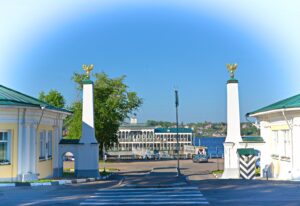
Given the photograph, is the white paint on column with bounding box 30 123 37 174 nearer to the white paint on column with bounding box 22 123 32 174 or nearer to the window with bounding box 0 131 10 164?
the white paint on column with bounding box 22 123 32 174

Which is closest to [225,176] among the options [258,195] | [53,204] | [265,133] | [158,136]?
[265,133]

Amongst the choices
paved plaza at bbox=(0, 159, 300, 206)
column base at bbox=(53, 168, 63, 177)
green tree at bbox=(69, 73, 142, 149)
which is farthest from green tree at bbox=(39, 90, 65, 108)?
paved plaza at bbox=(0, 159, 300, 206)

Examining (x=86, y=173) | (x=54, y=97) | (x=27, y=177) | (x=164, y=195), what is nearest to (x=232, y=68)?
(x=86, y=173)

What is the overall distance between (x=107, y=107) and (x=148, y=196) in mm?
40708

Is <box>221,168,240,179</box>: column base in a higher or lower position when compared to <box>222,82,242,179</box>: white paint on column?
lower

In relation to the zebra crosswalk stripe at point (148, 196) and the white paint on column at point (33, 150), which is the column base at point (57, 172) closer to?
the white paint on column at point (33, 150)

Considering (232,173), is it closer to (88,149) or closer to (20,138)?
(88,149)

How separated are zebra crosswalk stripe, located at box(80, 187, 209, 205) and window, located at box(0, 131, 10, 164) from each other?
22.8 feet

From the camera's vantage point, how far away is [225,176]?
26.6m

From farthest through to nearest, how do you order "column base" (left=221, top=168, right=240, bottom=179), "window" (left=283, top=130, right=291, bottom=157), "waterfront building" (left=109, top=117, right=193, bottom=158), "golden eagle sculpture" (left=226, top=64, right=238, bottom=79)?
1. "waterfront building" (left=109, top=117, right=193, bottom=158)
2. "golden eagle sculpture" (left=226, top=64, right=238, bottom=79)
3. "column base" (left=221, top=168, right=240, bottom=179)
4. "window" (left=283, top=130, right=291, bottom=157)

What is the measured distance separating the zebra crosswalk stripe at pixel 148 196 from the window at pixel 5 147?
6.94 m

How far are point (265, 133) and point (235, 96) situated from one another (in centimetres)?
334

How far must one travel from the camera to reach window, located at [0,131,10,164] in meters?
23.0

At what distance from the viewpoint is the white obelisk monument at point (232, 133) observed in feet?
87.1
